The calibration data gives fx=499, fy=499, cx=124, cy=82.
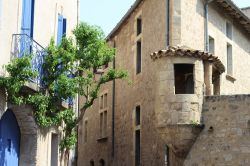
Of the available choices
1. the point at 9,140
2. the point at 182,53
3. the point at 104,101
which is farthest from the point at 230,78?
the point at 9,140

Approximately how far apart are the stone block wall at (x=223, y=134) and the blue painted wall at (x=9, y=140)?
464 cm

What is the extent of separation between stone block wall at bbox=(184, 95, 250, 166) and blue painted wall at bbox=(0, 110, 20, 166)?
4641 millimetres

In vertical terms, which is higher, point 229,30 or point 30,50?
point 229,30

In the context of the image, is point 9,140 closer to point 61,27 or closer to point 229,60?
point 61,27

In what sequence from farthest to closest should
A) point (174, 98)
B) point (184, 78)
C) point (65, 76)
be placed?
point (184, 78) → point (174, 98) → point (65, 76)

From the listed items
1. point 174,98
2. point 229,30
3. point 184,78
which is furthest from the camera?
point 229,30

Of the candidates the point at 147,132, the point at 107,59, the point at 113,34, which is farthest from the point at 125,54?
the point at 107,59

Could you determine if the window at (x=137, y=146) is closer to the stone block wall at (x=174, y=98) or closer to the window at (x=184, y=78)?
the window at (x=184, y=78)

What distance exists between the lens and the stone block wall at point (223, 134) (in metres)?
12.9

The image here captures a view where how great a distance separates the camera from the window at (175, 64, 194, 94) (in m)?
14.8

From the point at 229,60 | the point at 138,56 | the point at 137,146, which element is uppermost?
the point at 138,56

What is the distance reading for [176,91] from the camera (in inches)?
604

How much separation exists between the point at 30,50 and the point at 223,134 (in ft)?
18.1

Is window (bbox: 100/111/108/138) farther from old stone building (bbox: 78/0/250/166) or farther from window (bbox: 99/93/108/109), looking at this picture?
window (bbox: 99/93/108/109)
